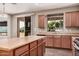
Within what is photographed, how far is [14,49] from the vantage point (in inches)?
58.2

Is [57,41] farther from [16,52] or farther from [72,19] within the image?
[16,52]

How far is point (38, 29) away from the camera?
10.1 ft

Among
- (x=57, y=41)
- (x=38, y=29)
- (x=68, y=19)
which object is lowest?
(x=57, y=41)

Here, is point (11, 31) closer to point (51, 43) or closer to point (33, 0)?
point (33, 0)

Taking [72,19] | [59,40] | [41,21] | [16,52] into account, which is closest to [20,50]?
[16,52]

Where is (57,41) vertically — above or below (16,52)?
below

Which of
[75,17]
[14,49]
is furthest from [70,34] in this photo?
[14,49]

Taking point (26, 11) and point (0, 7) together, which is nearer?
point (0, 7)

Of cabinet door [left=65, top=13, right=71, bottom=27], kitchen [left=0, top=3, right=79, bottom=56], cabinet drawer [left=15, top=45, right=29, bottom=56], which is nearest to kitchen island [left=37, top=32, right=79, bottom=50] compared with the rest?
kitchen [left=0, top=3, right=79, bottom=56]

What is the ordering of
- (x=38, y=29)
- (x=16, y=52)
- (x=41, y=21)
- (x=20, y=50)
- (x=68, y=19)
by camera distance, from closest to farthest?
(x=16, y=52), (x=20, y=50), (x=41, y=21), (x=38, y=29), (x=68, y=19)

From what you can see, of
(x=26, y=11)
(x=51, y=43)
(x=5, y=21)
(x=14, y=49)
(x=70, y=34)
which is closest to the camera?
(x=14, y=49)

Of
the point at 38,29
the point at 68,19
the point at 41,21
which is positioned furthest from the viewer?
the point at 68,19

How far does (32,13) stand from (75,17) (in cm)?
179

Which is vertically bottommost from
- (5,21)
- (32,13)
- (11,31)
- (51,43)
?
(51,43)
